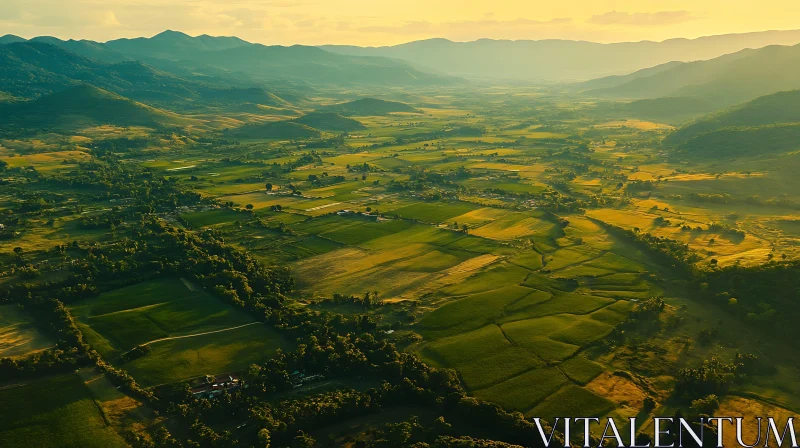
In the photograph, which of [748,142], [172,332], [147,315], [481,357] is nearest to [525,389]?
[481,357]

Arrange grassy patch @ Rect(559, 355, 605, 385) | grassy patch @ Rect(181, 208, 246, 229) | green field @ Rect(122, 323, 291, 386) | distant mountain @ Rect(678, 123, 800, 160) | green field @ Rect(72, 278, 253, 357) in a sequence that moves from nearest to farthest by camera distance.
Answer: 1. grassy patch @ Rect(559, 355, 605, 385)
2. green field @ Rect(122, 323, 291, 386)
3. green field @ Rect(72, 278, 253, 357)
4. grassy patch @ Rect(181, 208, 246, 229)
5. distant mountain @ Rect(678, 123, 800, 160)

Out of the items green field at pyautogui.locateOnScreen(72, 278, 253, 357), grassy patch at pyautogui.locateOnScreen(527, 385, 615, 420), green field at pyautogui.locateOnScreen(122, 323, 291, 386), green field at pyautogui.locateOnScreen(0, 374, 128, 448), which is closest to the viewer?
green field at pyautogui.locateOnScreen(0, 374, 128, 448)

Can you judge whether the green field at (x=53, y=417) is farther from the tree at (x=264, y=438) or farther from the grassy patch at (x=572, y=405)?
the grassy patch at (x=572, y=405)

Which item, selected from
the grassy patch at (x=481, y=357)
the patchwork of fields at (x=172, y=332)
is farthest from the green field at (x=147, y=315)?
the grassy patch at (x=481, y=357)

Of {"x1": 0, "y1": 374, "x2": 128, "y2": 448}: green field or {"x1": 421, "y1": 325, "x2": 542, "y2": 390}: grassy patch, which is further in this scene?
{"x1": 421, "y1": 325, "x2": 542, "y2": 390}: grassy patch

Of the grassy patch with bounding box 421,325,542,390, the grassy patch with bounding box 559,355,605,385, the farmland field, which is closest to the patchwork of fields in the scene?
the farmland field

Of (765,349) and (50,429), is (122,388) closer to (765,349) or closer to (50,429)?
(50,429)

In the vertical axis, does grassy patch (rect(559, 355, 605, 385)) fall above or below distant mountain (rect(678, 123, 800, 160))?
below

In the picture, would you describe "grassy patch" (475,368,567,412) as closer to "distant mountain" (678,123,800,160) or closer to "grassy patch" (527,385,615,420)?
"grassy patch" (527,385,615,420)

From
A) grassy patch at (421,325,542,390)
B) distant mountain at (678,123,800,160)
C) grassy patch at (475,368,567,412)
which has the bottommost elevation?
grassy patch at (475,368,567,412)
